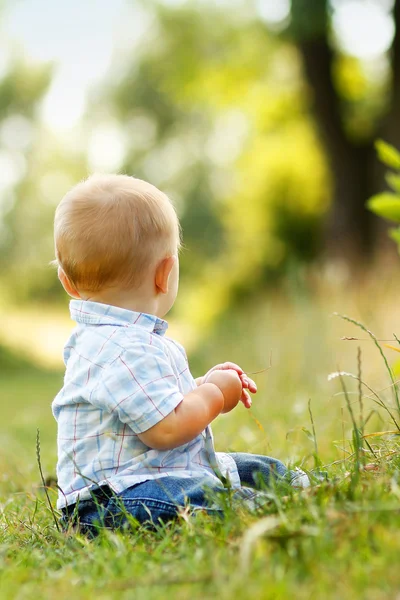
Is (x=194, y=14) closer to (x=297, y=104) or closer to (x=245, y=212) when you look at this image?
(x=297, y=104)

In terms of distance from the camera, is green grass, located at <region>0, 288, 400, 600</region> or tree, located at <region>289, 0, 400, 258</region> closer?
green grass, located at <region>0, 288, 400, 600</region>

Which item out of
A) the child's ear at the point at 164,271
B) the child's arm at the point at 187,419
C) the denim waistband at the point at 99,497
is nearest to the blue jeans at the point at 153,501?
the denim waistband at the point at 99,497

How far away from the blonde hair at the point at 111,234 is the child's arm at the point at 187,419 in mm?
361

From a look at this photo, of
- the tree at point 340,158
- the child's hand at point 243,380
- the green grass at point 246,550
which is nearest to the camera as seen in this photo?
the green grass at point 246,550

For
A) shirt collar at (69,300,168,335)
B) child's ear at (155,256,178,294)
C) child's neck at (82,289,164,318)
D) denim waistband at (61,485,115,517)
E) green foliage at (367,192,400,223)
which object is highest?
green foliage at (367,192,400,223)

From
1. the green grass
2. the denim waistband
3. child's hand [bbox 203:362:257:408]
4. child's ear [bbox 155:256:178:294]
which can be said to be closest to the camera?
the green grass

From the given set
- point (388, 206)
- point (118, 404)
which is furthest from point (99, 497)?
Answer: point (388, 206)

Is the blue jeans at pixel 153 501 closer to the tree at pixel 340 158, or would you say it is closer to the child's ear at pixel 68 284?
the child's ear at pixel 68 284

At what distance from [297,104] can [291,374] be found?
11.0 meters

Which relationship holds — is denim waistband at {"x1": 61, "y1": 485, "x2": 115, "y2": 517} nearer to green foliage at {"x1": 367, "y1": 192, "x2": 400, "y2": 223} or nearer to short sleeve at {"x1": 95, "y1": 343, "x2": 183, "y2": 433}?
short sleeve at {"x1": 95, "y1": 343, "x2": 183, "y2": 433}

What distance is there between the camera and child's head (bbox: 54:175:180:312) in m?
1.97

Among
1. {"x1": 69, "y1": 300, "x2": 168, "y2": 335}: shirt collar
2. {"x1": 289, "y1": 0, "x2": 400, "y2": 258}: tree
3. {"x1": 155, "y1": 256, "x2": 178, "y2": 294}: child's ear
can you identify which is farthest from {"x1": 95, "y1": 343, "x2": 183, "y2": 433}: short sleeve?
{"x1": 289, "y1": 0, "x2": 400, "y2": 258}: tree

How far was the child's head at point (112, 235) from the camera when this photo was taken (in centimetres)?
197

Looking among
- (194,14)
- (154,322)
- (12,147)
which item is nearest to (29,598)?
(154,322)
